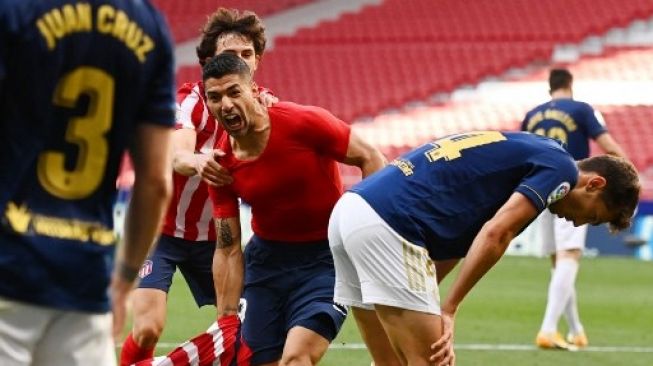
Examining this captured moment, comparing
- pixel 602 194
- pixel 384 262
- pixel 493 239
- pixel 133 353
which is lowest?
pixel 133 353

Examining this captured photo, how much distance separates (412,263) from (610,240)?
565 inches

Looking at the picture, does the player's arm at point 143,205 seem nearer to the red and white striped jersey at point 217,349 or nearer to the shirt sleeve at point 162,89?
the shirt sleeve at point 162,89

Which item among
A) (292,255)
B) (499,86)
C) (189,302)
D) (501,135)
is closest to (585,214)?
(501,135)

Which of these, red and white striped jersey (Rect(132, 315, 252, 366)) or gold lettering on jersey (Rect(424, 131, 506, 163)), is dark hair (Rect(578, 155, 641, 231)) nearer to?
gold lettering on jersey (Rect(424, 131, 506, 163))

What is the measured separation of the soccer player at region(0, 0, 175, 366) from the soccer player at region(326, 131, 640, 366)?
2384mm

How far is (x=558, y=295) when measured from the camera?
417 inches

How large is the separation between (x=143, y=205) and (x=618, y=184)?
2.75 meters

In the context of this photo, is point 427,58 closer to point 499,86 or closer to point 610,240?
point 499,86

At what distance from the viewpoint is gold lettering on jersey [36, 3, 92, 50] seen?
10.3ft

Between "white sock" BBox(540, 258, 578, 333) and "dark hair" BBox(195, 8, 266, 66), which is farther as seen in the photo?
"white sock" BBox(540, 258, 578, 333)

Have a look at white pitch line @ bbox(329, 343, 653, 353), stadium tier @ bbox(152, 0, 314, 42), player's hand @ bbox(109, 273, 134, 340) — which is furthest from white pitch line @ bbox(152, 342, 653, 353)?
stadium tier @ bbox(152, 0, 314, 42)

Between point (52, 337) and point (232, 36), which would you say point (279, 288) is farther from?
point (52, 337)

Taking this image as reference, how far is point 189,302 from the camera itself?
13812mm


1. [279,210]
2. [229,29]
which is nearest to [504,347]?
[229,29]
